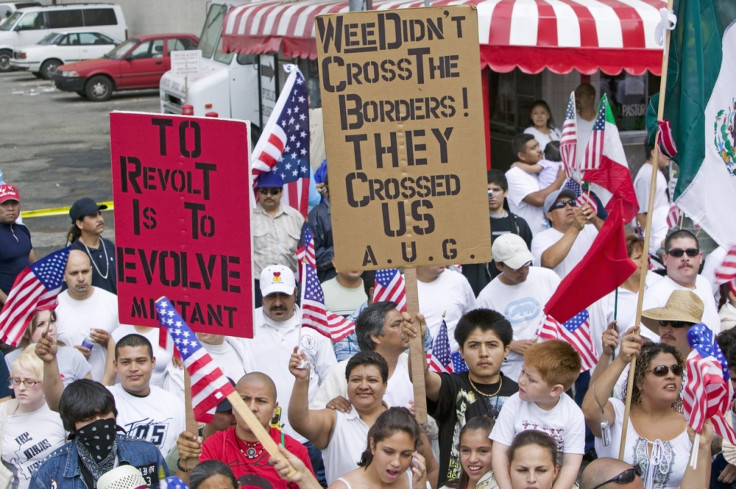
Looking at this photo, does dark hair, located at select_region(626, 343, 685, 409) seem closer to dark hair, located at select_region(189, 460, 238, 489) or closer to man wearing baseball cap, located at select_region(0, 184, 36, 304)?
dark hair, located at select_region(189, 460, 238, 489)

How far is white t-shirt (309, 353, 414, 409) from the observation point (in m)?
6.56

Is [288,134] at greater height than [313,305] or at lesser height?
greater

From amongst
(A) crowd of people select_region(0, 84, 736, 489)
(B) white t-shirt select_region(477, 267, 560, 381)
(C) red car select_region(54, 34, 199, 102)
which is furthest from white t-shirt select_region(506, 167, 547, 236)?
(C) red car select_region(54, 34, 199, 102)

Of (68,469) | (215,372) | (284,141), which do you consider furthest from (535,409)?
(284,141)

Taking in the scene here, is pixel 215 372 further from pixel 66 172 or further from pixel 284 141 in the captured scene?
pixel 66 172

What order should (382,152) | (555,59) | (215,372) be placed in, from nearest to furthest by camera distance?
1. (215,372)
2. (382,152)
3. (555,59)

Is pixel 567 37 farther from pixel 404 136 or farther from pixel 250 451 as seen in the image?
pixel 250 451

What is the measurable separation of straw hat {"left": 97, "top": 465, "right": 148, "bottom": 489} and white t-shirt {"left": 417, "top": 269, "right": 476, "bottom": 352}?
3119mm

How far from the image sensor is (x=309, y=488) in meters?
4.95

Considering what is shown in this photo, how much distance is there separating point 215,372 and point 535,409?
174 centimetres

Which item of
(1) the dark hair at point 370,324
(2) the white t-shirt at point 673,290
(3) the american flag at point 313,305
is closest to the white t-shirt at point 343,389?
(1) the dark hair at point 370,324

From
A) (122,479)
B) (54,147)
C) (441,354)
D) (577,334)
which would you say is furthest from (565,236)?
(54,147)

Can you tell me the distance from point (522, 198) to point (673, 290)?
9.54 ft

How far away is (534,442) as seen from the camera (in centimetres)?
534
